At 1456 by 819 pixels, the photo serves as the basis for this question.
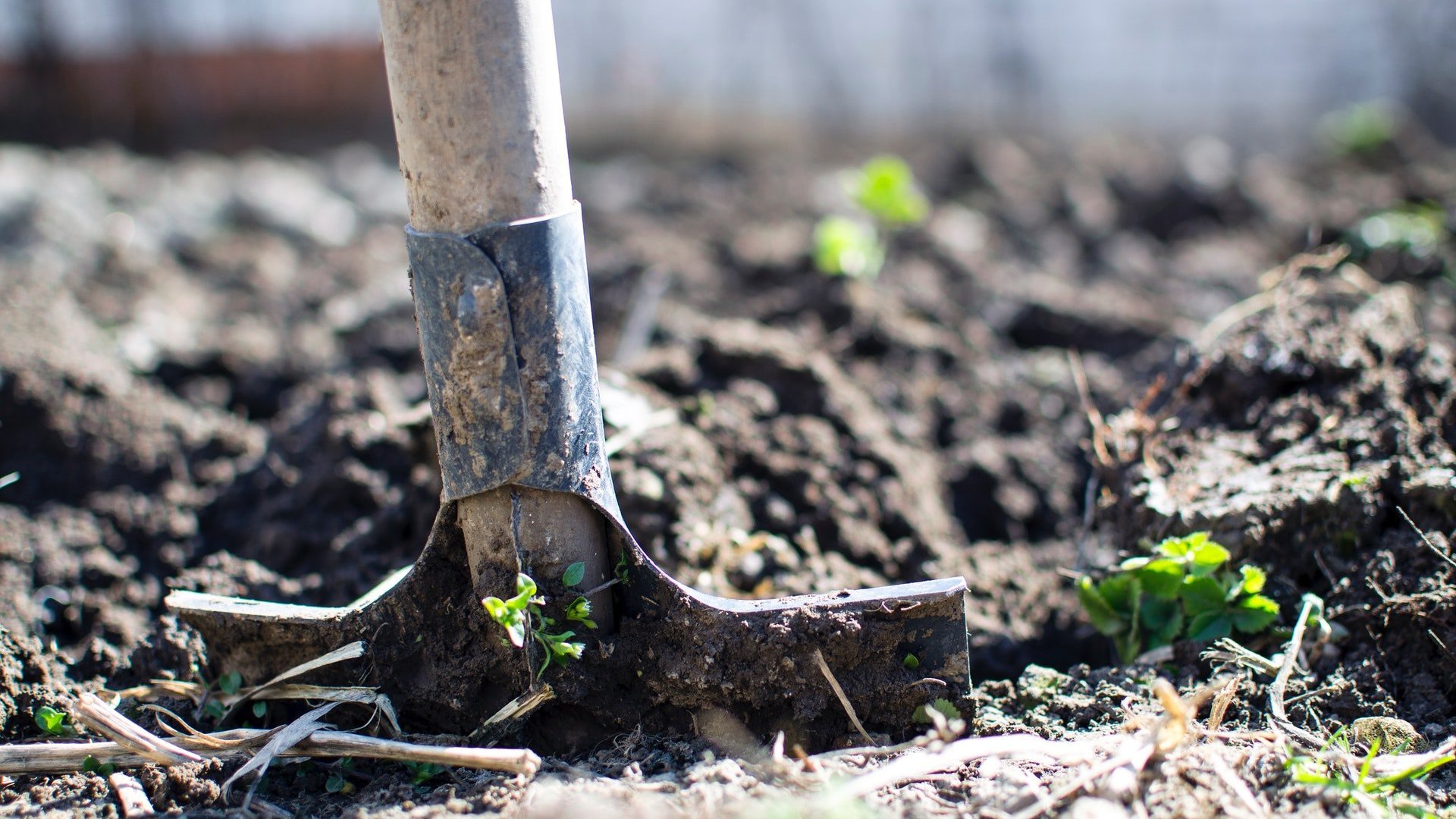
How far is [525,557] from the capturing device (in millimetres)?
1627

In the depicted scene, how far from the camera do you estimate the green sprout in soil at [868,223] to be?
12.8ft

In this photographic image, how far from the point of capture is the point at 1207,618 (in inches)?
74.9

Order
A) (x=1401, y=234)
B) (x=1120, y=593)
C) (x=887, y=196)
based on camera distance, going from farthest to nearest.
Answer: (x=887, y=196) < (x=1401, y=234) < (x=1120, y=593)

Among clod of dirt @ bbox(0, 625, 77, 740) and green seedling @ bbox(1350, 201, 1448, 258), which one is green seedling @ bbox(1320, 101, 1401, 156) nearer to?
green seedling @ bbox(1350, 201, 1448, 258)

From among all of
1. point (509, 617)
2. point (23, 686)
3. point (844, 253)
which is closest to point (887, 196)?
point (844, 253)

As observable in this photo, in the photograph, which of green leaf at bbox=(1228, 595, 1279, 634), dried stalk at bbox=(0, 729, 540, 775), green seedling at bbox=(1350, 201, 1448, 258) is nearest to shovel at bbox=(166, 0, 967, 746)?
dried stalk at bbox=(0, 729, 540, 775)

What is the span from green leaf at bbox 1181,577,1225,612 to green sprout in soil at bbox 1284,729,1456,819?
35cm

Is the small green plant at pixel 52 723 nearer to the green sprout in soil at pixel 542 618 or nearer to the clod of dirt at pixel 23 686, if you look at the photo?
the clod of dirt at pixel 23 686

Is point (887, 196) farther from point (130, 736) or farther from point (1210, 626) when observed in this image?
point (130, 736)

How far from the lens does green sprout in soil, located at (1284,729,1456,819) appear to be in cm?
148

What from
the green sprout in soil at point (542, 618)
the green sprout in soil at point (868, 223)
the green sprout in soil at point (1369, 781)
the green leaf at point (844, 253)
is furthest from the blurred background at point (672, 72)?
the green sprout in soil at point (1369, 781)

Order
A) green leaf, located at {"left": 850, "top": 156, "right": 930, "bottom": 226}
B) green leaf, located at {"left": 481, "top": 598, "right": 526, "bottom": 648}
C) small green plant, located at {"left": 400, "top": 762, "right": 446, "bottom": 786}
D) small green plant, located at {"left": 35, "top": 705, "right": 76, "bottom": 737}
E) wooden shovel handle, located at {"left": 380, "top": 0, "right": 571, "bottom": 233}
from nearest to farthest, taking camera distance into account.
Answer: wooden shovel handle, located at {"left": 380, "top": 0, "right": 571, "bottom": 233} < green leaf, located at {"left": 481, "top": 598, "right": 526, "bottom": 648} < small green plant, located at {"left": 400, "top": 762, "right": 446, "bottom": 786} < small green plant, located at {"left": 35, "top": 705, "right": 76, "bottom": 737} < green leaf, located at {"left": 850, "top": 156, "right": 930, "bottom": 226}

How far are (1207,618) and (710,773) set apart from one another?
38.6 inches

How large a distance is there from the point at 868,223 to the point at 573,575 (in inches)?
154
